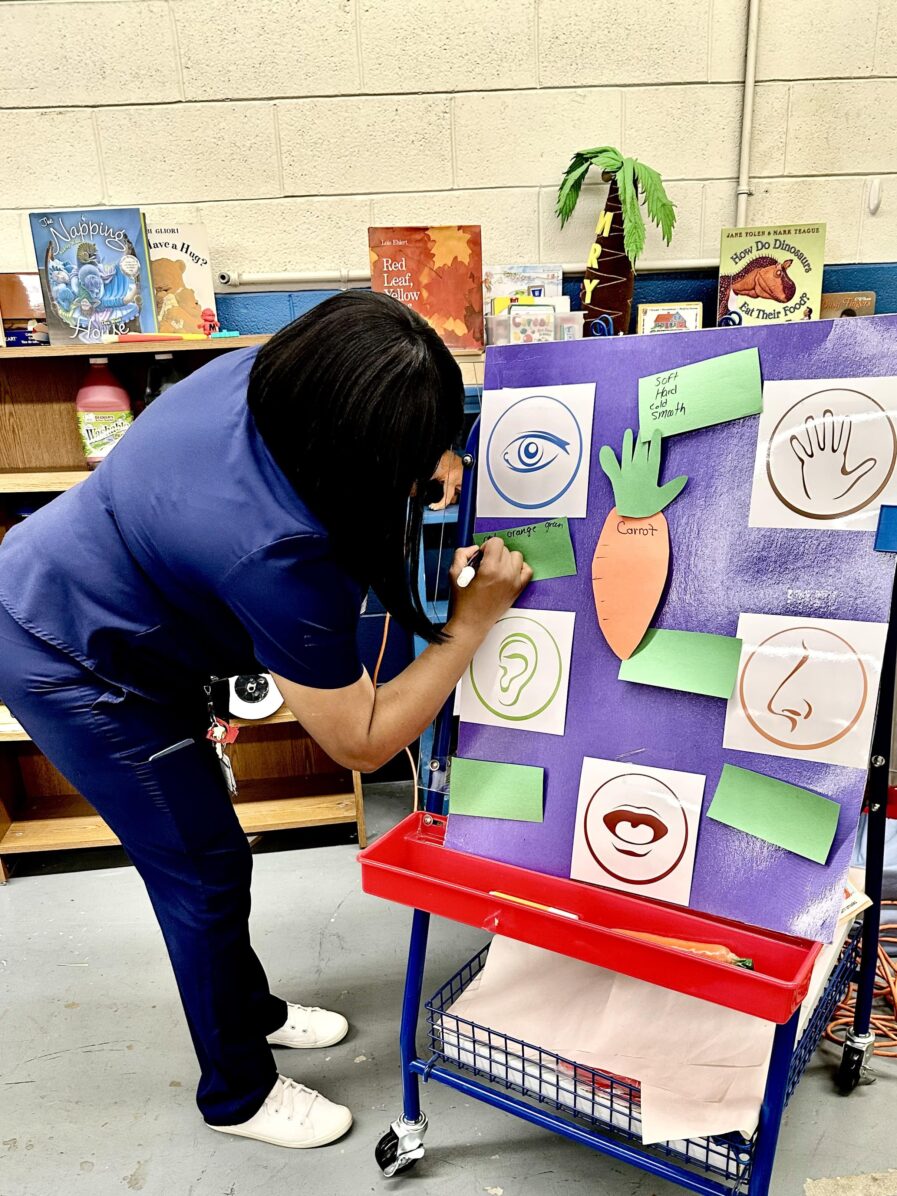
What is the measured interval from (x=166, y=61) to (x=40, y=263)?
63 centimetres

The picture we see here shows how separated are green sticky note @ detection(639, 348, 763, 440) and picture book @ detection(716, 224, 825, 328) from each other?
115 centimetres

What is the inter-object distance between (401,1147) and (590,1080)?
0.35 meters

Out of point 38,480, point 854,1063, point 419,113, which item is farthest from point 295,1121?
point 419,113

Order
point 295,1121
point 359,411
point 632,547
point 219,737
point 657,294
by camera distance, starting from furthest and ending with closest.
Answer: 1. point 657,294
2. point 219,737
3. point 295,1121
4. point 632,547
5. point 359,411

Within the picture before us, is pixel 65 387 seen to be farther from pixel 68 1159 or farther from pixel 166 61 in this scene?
pixel 68 1159

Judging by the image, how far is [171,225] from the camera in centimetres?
190

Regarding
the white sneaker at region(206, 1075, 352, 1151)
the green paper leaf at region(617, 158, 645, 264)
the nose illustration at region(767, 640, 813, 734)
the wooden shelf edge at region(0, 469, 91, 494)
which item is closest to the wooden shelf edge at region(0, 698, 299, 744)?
the wooden shelf edge at region(0, 469, 91, 494)

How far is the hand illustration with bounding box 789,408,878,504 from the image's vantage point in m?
0.84

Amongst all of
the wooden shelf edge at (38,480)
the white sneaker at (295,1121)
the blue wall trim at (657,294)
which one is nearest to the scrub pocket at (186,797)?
the white sneaker at (295,1121)

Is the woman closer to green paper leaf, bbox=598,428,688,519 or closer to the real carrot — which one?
green paper leaf, bbox=598,428,688,519

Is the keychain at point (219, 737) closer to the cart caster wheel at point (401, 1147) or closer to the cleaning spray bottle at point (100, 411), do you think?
the cart caster wheel at point (401, 1147)

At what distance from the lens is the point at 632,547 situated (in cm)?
95

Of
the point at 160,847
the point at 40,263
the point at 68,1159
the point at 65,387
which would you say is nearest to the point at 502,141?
the point at 40,263

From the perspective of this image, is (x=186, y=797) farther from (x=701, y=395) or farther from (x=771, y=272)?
(x=771, y=272)
